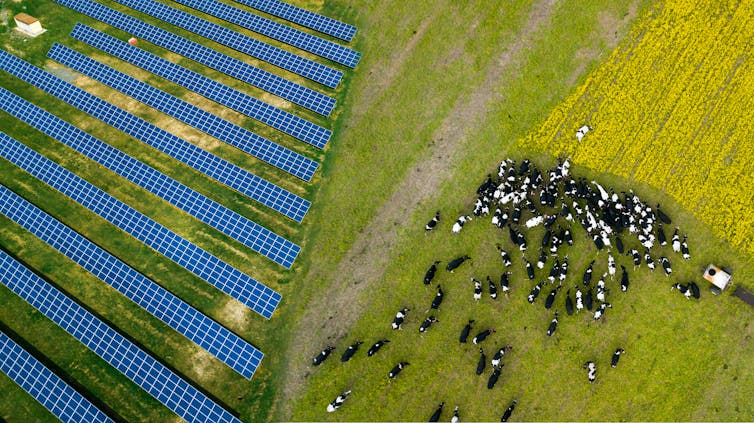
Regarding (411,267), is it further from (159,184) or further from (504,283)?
(159,184)

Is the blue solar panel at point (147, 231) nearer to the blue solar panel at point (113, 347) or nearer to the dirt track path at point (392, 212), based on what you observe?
the dirt track path at point (392, 212)

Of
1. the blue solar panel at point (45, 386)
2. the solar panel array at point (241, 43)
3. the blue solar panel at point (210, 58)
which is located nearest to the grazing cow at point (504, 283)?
the blue solar panel at point (210, 58)

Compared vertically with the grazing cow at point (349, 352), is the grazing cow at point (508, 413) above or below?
above

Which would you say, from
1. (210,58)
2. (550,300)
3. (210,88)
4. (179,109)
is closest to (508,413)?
(550,300)

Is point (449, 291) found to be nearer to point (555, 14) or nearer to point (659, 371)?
point (659, 371)

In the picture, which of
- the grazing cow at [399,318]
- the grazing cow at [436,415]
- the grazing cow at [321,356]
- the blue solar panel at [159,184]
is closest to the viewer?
the grazing cow at [436,415]

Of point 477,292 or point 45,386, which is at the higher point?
point 477,292

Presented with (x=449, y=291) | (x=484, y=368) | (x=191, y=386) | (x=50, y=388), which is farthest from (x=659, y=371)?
(x=50, y=388)
